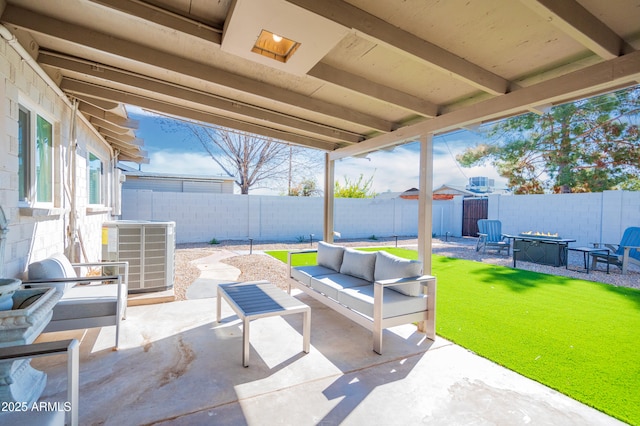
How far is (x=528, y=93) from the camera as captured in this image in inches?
111

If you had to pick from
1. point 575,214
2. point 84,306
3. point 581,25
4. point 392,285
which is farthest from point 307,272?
point 575,214

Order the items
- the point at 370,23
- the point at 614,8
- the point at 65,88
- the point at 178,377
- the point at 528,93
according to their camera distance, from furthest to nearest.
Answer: the point at 65,88 < the point at 528,93 < the point at 178,377 < the point at 370,23 < the point at 614,8

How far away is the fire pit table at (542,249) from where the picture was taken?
25.7 ft

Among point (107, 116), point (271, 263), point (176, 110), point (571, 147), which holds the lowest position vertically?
point (271, 263)

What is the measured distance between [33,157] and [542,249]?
10.3 m

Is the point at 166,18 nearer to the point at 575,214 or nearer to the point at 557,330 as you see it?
the point at 557,330

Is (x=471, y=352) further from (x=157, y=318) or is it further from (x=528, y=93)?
(x=157, y=318)

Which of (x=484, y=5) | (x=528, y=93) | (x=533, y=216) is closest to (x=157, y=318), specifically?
(x=484, y=5)

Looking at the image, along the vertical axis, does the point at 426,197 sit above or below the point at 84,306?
above

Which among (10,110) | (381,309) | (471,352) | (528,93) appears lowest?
(471,352)

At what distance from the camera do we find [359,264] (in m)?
4.27

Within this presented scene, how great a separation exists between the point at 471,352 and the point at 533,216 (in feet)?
33.0

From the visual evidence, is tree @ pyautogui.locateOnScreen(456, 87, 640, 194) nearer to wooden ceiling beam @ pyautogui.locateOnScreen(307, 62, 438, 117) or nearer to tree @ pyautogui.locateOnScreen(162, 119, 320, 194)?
wooden ceiling beam @ pyautogui.locateOnScreen(307, 62, 438, 117)

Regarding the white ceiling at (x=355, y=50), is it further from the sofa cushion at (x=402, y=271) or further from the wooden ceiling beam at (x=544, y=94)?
the sofa cushion at (x=402, y=271)
